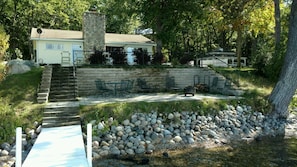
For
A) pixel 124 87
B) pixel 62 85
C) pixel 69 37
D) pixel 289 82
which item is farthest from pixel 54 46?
pixel 289 82

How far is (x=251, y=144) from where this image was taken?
10.8 metres

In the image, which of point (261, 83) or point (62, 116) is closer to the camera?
point (62, 116)

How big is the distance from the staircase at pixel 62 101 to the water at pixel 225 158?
102 inches

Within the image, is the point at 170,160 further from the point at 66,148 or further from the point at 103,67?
the point at 103,67

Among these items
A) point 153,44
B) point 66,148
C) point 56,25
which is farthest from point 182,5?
point 56,25

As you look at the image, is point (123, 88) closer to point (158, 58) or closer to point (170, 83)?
point (170, 83)

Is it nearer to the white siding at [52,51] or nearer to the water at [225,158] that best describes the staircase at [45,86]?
the water at [225,158]

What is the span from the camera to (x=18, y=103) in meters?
12.1

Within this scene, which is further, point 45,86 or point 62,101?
point 45,86

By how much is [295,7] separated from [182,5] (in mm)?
8389

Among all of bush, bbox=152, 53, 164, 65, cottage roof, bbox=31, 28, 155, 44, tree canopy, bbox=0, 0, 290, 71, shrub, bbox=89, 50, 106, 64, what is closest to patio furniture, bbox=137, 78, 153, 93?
bush, bbox=152, 53, 164, 65

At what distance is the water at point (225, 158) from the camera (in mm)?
8578

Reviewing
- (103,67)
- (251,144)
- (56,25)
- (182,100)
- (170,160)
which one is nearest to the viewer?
(170,160)

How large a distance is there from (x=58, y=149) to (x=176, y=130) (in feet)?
16.2
